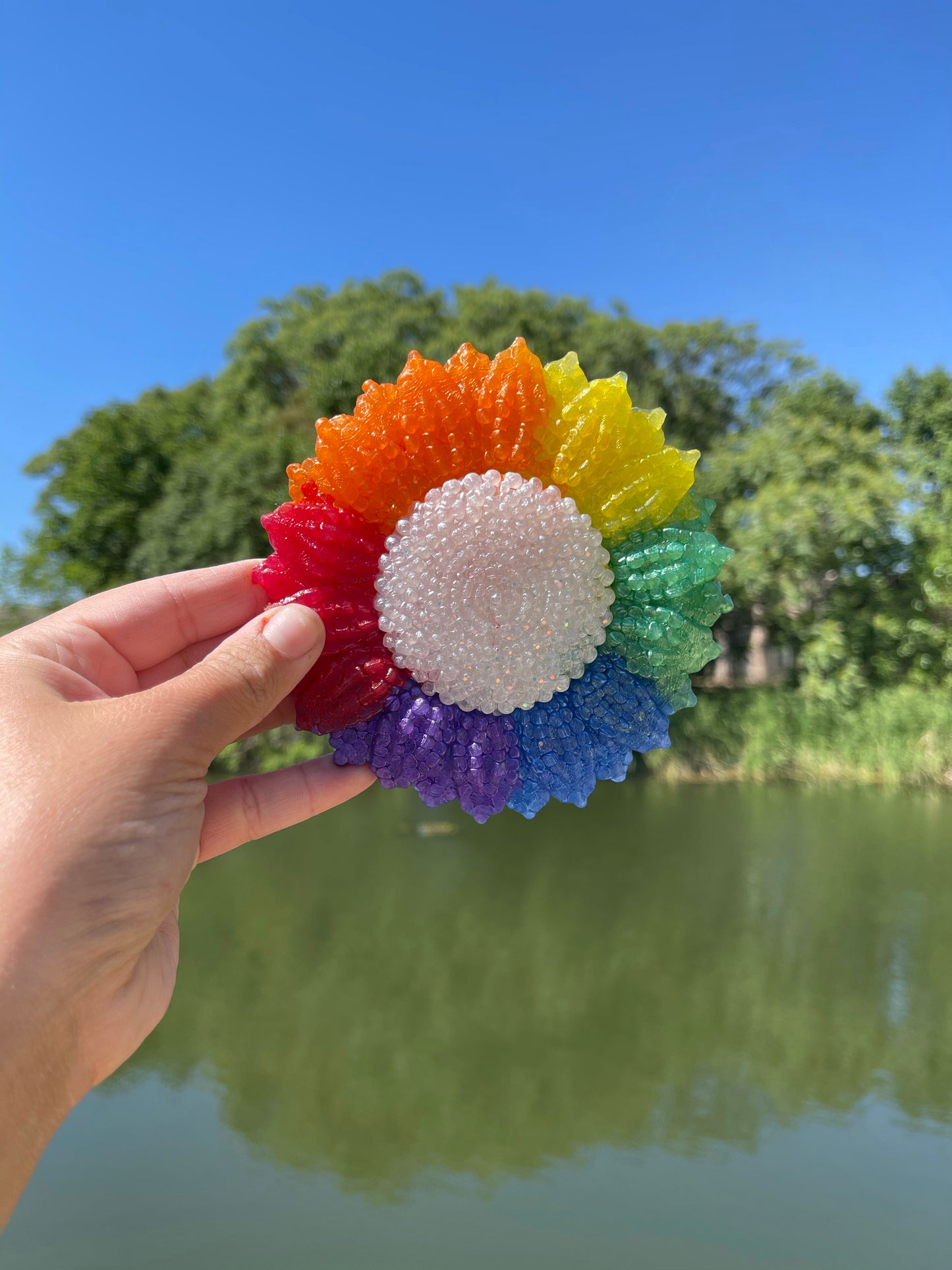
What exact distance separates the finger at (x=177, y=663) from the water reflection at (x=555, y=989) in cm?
204

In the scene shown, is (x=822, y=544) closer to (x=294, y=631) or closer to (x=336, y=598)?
(x=336, y=598)

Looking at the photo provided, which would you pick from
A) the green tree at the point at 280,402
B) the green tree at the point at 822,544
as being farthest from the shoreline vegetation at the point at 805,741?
the green tree at the point at 280,402

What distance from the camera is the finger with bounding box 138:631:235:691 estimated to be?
157 centimetres

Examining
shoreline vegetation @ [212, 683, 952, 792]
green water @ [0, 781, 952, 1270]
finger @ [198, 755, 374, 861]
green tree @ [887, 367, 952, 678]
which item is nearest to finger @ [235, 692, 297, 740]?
finger @ [198, 755, 374, 861]

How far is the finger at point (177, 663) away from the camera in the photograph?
1.57 m

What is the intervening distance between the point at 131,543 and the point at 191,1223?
25.6 ft

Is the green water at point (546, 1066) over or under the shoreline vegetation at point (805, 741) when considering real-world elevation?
under

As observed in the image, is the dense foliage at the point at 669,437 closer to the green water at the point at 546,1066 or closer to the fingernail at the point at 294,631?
the green water at the point at 546,1066

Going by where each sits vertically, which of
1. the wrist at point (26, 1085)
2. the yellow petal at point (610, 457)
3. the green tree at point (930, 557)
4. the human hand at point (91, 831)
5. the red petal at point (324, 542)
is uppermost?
the green tree at point (930, 557)

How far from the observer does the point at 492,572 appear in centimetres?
141

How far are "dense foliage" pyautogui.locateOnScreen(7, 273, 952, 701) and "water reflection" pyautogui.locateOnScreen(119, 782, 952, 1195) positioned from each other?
2.58 m

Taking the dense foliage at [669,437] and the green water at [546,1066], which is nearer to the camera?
the green water at [546,1066]

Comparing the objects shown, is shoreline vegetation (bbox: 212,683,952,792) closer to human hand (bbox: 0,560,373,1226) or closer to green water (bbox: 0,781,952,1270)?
Result: green water (bbox: 0,781,952,1270)

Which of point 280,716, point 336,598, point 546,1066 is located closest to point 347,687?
point 336,598
